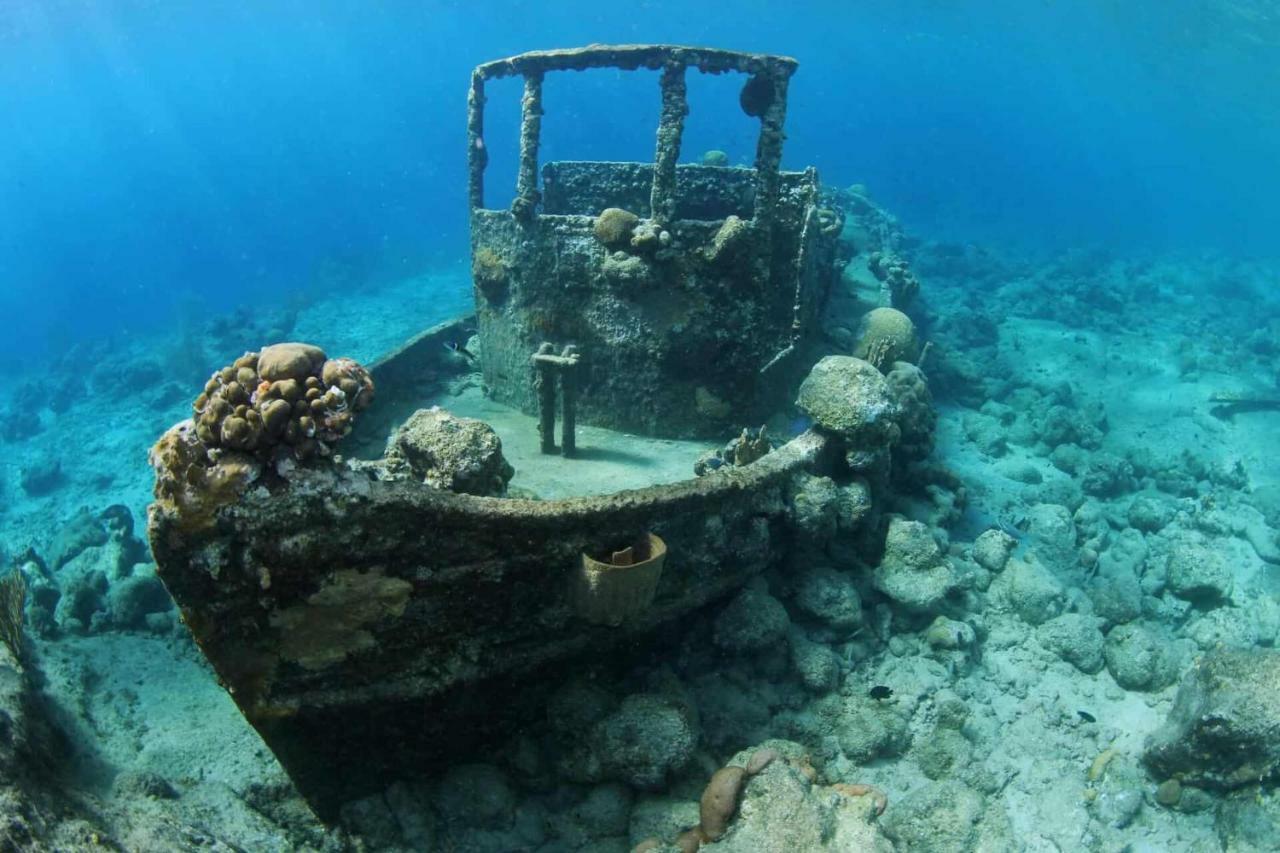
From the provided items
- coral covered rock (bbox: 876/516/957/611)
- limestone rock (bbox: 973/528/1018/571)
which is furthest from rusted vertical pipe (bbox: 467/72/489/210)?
limestone rock (bbox: 973/528/1018/571)

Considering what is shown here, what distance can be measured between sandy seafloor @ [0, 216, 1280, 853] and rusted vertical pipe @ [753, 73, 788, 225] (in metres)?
3.33

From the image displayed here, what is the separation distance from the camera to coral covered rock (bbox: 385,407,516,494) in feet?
19.5

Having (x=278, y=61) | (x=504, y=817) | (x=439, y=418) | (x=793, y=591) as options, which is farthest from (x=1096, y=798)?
(x=278, y=61)

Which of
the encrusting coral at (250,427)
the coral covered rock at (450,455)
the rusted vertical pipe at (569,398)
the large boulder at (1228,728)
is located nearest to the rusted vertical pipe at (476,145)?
the rusted vertical pipe at (569,398)

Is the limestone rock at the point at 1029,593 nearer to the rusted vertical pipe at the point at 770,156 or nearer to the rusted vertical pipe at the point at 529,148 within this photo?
the rusted vertical pipe at the point at 770,156

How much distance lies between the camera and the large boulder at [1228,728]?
616 cm

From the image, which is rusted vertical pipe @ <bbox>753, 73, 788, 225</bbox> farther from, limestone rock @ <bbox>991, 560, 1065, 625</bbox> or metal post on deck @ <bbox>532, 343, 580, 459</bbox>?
limestone rock @ <bbox>991, 560, 1065, 625</bbox>

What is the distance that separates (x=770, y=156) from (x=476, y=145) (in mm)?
4996

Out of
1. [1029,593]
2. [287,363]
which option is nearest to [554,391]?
[287,363]

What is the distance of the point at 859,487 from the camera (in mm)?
7832

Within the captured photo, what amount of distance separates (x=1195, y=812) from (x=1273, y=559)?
6541 millimetres

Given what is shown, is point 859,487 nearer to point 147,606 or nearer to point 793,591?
point 793,591

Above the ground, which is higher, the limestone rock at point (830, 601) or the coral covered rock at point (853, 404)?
the coral covered rock at point (853, 404)

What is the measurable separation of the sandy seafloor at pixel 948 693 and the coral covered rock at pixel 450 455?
7.08ft
